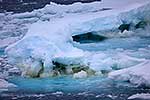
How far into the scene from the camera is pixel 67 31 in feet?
5.97

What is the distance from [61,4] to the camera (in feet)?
6.49

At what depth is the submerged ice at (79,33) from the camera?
1.70 meters

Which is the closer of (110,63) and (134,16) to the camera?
(110,63)

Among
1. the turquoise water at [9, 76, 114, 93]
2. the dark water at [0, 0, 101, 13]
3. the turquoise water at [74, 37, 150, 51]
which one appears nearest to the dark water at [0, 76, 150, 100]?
the turquoise water at [9, 76, 114, 93]

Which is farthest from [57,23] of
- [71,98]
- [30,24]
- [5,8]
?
[71,98]

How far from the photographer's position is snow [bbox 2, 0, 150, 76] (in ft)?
5.58

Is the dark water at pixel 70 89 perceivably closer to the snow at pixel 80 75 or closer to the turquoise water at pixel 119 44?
the snow at pixel 80 75

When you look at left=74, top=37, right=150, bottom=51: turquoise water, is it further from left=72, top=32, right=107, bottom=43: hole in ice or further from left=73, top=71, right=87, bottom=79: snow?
left=73, top=71, right=87, bottom=79: snow

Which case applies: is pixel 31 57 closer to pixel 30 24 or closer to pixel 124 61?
pixel 30 24

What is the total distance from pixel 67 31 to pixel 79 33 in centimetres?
7

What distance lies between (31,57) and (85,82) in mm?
300

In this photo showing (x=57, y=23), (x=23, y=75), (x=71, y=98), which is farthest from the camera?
(x=57, y=23)

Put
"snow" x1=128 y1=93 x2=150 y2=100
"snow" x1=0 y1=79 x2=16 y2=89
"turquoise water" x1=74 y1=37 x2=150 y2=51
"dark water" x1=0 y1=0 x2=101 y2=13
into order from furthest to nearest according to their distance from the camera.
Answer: "dark water" x1=0 y1=0 x2=101 y2=13 < "turquoise water" x1=74 y1=37 x2=150 y2=51 < "snow" x1=0 y1=79 x2=16 y2=89 < "snow" x1=128 y1=93 x2=150 y2=100

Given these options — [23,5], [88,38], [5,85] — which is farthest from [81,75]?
[23,5]
